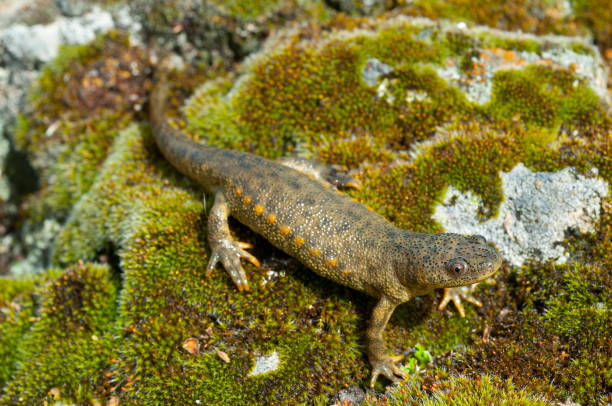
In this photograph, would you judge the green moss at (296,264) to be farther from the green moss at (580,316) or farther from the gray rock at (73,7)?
the gray rock at (73,7)

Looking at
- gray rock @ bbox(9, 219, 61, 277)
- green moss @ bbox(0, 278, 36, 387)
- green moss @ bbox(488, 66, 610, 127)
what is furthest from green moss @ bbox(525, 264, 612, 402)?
gray rock @ bbox(9, 219, 61, 277)

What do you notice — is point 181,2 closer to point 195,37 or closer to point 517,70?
point 195,37

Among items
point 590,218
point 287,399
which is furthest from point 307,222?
point 590,218

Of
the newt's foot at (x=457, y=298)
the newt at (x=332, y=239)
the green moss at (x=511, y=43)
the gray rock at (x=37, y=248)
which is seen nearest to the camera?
the newt at (x=332, y=239)

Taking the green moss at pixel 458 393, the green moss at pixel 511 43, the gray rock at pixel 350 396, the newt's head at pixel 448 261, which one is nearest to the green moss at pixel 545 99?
the green moss at pixel 511 43

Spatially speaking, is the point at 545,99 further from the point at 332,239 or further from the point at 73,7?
the point at 73,7

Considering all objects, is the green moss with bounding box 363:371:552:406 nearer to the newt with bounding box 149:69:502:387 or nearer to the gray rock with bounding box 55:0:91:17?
the newt with bounding box 149:69:502:387

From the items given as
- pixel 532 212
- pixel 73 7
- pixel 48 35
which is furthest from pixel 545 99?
pixel 48 35
